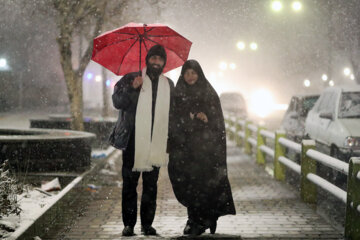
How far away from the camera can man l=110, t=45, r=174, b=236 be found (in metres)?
5.29

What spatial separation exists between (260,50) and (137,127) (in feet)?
225

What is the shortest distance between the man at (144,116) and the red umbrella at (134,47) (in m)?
0.40

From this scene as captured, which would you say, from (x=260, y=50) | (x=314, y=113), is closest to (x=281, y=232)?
(x=314, y=113)

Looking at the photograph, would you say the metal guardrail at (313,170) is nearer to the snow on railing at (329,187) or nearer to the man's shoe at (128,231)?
the snow on railing at (329,187)

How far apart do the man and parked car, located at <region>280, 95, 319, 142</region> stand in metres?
8.49

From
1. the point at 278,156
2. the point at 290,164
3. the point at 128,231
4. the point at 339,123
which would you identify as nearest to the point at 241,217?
the point at 128,231

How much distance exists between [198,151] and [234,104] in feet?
84.5

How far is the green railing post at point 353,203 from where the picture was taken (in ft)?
17.9

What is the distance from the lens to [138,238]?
17.9 ft

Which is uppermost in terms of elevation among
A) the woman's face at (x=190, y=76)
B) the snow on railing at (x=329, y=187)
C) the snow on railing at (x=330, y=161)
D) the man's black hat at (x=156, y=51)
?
the man's black hat at (x=156, y=51)

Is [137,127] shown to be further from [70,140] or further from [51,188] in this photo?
[70,140]

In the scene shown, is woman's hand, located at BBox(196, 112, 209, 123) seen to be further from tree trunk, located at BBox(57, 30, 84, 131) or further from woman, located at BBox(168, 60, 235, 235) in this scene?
tree trunk, located at BBox(57, 30, 84, 131)

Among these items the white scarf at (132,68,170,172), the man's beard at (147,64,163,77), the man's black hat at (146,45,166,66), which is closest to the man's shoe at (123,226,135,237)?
the white scarf at (132,68,170,172)

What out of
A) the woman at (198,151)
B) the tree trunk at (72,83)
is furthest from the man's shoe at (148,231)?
the tree trunk at (72,83)
